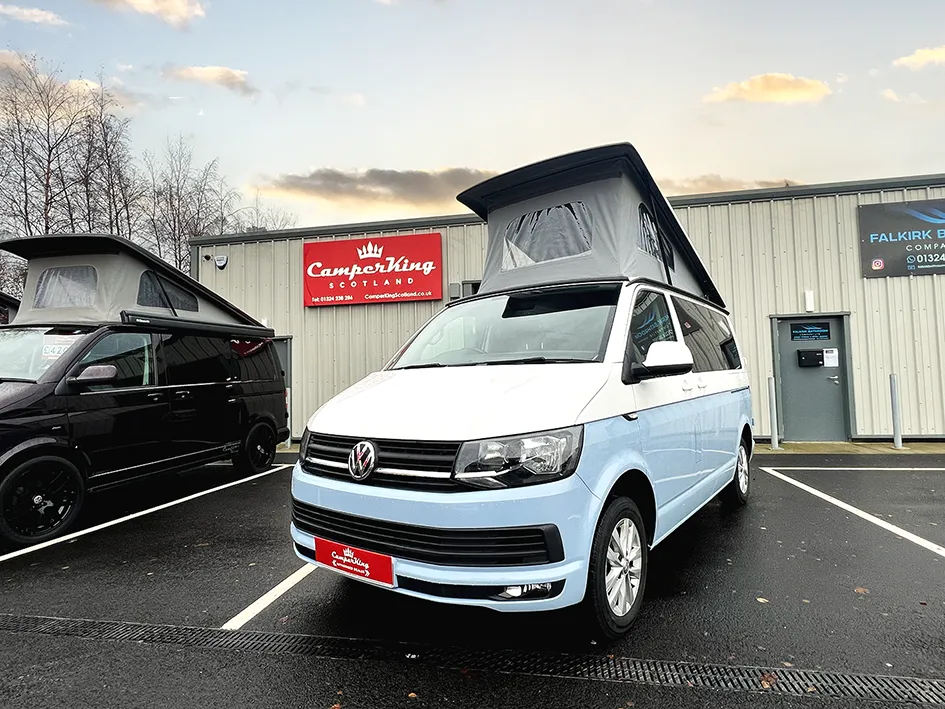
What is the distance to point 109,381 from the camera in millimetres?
5000

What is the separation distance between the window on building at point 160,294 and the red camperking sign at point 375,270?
4.80 meters

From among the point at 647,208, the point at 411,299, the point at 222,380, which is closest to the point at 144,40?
the point at 411,299

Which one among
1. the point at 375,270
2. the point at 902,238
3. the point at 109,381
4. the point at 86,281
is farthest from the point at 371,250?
the point at 902,238

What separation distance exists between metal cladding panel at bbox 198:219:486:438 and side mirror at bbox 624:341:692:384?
27.3ft

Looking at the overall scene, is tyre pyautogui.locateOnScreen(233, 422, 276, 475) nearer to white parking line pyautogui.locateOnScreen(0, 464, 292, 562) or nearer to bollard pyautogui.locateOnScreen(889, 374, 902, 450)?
white parking line pyautogui.locateOnScreen(0, 464, 292, 562)

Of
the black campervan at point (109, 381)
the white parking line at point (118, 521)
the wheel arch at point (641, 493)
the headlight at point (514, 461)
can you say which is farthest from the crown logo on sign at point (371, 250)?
the headlight at point (514, 461)

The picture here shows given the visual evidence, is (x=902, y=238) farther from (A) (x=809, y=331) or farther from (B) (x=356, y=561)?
(B) (x=356, y=561)

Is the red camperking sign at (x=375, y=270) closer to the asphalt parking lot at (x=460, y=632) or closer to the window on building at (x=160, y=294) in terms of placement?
the window on building at (x=160, y=294)

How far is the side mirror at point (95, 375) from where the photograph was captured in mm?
4824

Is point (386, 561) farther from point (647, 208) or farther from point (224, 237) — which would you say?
point (224, 237)

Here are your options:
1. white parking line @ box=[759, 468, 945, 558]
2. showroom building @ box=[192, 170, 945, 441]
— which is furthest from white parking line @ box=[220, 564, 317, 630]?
showroom building @ box=[192, 170, 945, 441]

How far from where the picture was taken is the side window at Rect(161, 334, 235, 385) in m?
6.04

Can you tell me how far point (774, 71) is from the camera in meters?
8.99

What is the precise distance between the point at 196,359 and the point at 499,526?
5457mm
